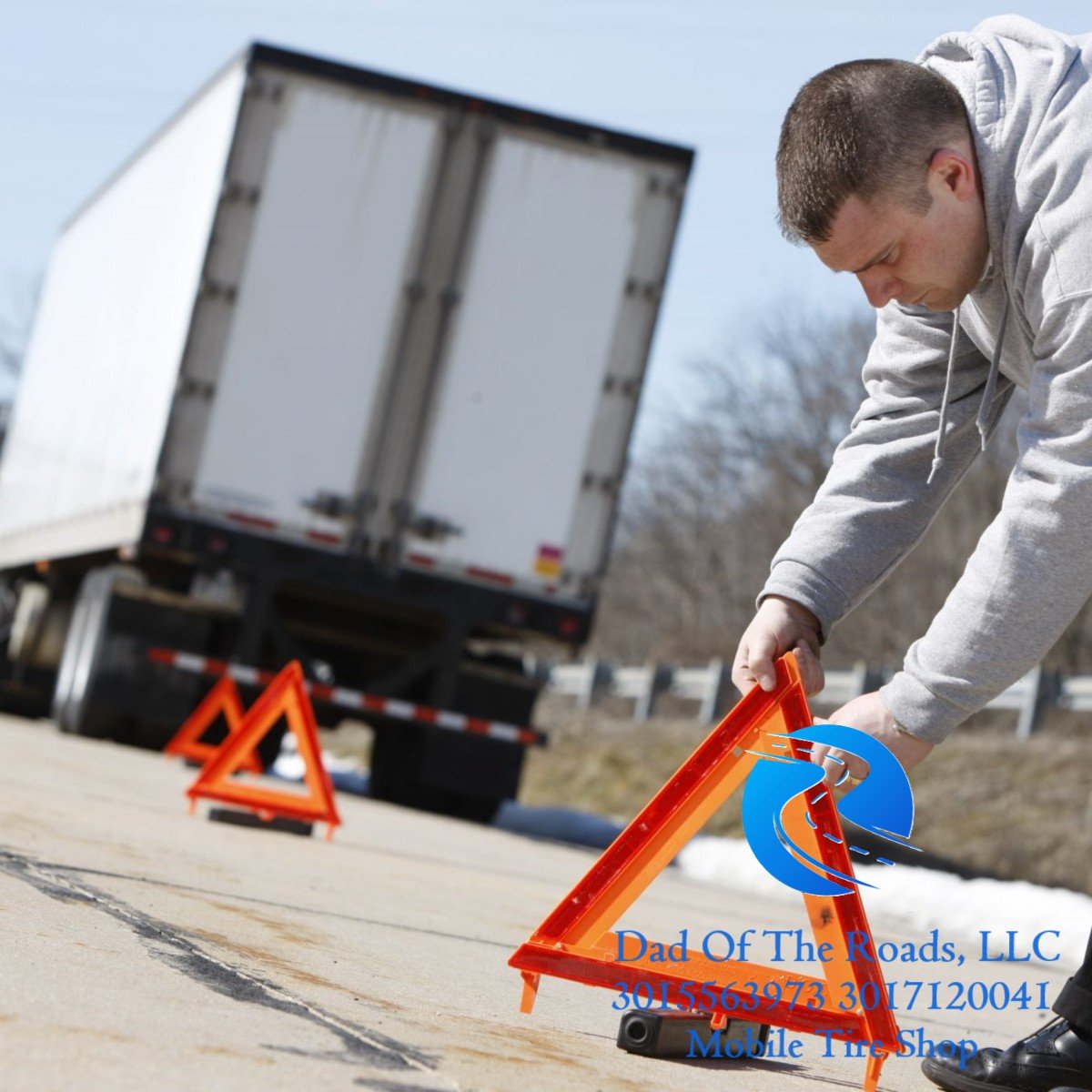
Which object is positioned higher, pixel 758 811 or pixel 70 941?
pixel 758 811

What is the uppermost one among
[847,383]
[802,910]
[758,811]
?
[847,383]

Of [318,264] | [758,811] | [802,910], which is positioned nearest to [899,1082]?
[758,811]

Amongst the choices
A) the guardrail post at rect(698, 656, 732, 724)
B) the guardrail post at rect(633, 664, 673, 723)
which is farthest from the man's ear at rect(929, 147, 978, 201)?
the guardrail post at rect(633, 664, 673, 723)

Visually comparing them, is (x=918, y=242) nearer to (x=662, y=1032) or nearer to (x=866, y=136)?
(x=866, y=136)

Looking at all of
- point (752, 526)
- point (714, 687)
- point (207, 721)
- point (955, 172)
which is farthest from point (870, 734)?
point (752, 526)

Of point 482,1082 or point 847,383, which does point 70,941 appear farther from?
→ point 847,383

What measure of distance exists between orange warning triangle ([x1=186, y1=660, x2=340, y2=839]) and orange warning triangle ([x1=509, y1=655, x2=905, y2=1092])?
5107 millimetres

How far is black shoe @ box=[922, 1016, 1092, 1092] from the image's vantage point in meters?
3.59

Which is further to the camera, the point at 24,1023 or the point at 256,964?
the point at 256,964

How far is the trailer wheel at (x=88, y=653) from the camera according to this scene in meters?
14.1

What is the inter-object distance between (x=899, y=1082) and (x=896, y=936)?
4335 mm

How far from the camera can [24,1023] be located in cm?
286

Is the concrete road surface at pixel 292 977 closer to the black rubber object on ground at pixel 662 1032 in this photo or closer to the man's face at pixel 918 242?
the black rubber object on ground at pixel 662 1032

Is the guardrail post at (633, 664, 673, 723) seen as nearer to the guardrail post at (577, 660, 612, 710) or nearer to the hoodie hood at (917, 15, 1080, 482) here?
the guardrail post at (577, 660, 612, 710)
